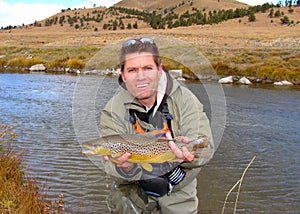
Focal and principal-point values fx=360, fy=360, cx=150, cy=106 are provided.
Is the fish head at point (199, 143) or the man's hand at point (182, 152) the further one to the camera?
the fish head at point (199, 143)

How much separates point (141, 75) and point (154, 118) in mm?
451

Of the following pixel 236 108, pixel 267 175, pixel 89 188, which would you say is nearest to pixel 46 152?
pixel 89 188

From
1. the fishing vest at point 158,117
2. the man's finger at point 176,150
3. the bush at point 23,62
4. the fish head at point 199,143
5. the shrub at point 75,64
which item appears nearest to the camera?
the man's finger at point 176,150

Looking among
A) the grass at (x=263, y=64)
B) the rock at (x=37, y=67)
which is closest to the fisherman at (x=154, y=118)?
the grass at (x=263, y=64)

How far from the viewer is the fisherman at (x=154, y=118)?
3270 millimetres

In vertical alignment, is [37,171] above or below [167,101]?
below

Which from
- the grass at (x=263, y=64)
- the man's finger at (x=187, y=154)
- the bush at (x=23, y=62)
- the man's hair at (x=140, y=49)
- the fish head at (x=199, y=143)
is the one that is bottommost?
the bush at (x=23, y=62)

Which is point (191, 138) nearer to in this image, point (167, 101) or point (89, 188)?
point (167, 101)

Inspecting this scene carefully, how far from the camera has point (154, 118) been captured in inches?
135

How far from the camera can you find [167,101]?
3432 mm

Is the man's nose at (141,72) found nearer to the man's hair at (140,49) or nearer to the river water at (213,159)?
the man's hair at (140,49)

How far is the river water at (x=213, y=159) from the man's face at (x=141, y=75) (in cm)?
53

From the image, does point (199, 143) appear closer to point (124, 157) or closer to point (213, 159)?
point (124, 157)

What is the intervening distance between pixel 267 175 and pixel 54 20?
414 feet
